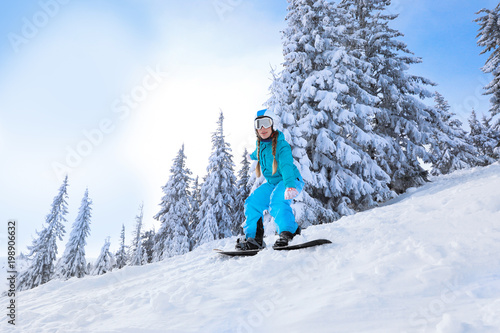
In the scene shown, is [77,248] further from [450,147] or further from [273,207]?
[450,147]

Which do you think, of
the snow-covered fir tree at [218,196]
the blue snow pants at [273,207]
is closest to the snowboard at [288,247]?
the blue snow pants at [273,207]

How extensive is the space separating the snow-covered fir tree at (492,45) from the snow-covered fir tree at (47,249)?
37.0m

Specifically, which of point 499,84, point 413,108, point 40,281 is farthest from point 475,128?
point 40,281

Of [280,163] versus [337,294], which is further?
[280,163]

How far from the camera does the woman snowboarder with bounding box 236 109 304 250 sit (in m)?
3.96

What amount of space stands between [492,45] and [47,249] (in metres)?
39.9

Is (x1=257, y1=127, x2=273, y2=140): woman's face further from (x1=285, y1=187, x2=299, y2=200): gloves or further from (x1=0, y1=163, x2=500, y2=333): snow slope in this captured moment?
(x1=0, y1=163, x2=500, y2=333): snow slope

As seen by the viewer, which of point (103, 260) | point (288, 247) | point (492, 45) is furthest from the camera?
point (103, 260)

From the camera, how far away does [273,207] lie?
407 centimetres

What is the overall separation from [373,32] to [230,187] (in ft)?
48.5

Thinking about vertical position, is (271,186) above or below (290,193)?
above

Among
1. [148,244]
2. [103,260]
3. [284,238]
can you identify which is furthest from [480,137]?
[103,260]

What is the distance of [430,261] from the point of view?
2279mm

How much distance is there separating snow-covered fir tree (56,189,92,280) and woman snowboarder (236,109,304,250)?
86.7 ft
